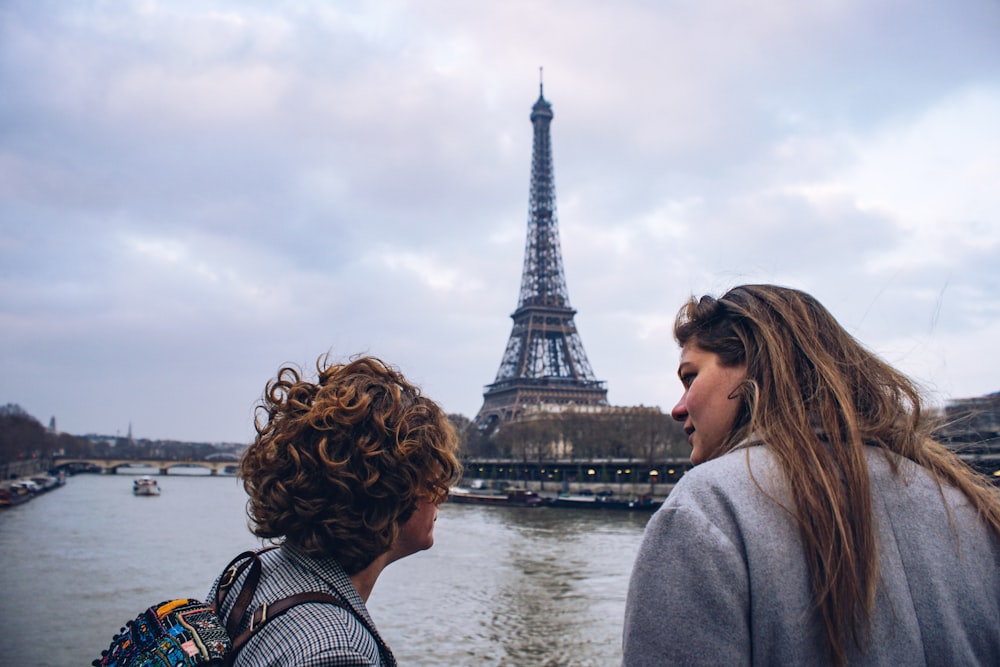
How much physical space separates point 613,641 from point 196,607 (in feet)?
41.3

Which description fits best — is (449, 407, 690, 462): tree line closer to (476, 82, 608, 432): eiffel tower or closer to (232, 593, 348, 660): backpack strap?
(476, 82, 608, 432): eiffel tower

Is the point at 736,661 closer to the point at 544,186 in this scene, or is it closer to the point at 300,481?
the point at 300,481

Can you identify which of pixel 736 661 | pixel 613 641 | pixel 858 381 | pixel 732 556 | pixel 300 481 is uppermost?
pixel 858 381

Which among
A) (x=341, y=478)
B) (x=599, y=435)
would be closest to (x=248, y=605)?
(x=341, y=478)

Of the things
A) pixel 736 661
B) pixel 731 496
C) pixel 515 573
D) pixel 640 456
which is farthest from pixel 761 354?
pixel 640 456

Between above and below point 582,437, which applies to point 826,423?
below

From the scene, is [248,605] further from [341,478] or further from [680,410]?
[680,410]

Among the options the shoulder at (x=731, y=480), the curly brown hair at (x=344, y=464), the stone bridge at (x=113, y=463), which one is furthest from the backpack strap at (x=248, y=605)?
the stone bridge at (x=113, y=463)

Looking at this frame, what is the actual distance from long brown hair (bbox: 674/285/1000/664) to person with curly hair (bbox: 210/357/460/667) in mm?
666

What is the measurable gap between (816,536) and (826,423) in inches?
8.7

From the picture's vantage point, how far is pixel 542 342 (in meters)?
71.7

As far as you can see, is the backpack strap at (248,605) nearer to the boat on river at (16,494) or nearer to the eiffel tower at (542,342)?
the boat on river at (16,494)

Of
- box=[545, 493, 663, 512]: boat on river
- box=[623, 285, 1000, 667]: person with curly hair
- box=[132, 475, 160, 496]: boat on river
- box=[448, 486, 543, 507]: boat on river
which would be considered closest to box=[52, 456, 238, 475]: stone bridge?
box=[132, 475, 160, 496]: boat on river

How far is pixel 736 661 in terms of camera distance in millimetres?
1266
